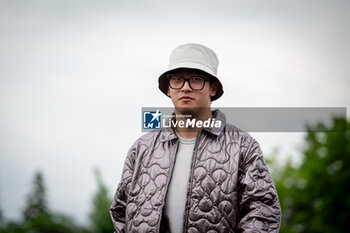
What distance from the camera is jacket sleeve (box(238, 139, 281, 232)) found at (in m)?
A: 3.06

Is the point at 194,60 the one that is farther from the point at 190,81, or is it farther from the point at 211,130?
the point at 211,130

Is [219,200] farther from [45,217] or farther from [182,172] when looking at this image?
[45,217]

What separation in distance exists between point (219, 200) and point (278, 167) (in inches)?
1083

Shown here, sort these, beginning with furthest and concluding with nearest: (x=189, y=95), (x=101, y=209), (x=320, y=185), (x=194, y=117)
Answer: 1. (x=101, y=209)
2. (x=320, y=185)
3. (x=194, y=117)
4. (x=189, y=95)

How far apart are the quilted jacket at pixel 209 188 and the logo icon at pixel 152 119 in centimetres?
40

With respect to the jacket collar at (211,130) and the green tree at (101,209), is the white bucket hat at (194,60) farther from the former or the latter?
the green tree at (101,209)

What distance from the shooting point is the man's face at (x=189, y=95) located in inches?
133

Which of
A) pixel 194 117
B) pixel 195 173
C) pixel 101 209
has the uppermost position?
pixel 194 117

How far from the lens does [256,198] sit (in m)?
3.10

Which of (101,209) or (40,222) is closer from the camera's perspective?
(40,222)

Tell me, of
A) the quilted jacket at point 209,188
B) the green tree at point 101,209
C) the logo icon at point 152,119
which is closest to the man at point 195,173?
the quilted jacket at point 209,188

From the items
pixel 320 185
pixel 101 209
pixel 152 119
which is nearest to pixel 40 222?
pixel 101 209

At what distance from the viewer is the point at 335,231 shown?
913 inches

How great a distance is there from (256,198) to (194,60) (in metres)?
1.21
